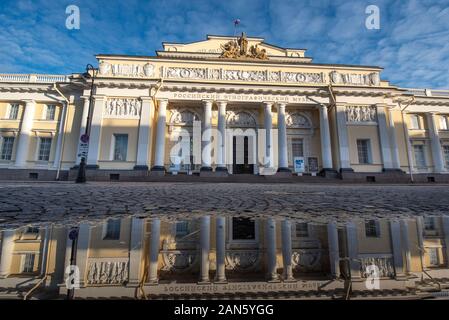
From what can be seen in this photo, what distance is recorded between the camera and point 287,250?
1.68m

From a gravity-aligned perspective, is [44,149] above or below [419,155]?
below

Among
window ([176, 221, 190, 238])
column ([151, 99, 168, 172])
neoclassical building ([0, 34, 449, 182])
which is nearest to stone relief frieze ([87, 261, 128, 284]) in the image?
window ([176, 221, 190, 238])

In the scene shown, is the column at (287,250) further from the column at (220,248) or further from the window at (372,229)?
the window at (372,229)

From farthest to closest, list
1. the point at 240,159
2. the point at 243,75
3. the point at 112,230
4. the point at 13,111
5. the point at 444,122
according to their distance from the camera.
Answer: the point at 444,122, the point at 240,159, the point at 13,111, the point at 243,75, the point at 112,230

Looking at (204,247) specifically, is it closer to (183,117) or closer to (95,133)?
(95,133)

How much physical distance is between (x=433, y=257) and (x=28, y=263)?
237 cm

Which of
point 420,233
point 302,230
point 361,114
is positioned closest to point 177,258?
point 302,230

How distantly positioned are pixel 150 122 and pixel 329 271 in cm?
1853

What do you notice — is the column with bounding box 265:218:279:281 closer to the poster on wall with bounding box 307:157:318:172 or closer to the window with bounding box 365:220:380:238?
the window with bounding box 365:220:380:238

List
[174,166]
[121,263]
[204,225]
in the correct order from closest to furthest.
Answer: [121,263]
[204,225]
[174,166]

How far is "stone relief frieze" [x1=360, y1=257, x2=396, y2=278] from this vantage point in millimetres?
1286

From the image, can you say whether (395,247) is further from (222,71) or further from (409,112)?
(409,112)
